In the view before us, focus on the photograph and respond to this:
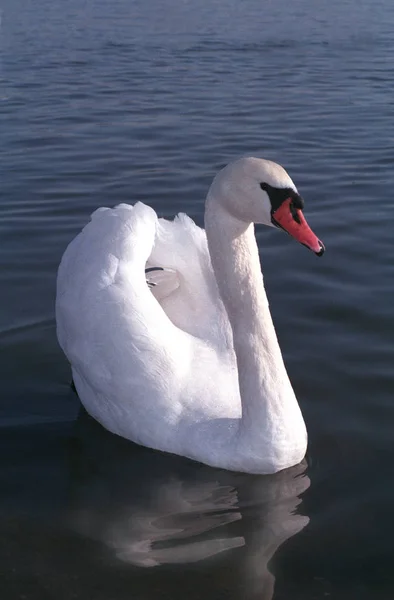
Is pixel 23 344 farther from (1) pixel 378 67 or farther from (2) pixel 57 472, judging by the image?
(1) pixel 378 67

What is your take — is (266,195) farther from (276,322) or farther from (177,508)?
(276,322)

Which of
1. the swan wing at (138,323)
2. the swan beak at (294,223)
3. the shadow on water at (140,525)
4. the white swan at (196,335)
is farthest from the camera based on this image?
the swan wing at (138,323)

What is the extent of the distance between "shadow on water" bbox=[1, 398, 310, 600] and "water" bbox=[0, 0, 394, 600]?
10 mm

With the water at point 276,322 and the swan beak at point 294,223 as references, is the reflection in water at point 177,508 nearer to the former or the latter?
the water at point 276,322

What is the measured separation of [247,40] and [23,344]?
15.7 metres

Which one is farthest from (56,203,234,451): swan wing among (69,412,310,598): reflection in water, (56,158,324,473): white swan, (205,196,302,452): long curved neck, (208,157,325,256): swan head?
(208,157,325,256): swan head

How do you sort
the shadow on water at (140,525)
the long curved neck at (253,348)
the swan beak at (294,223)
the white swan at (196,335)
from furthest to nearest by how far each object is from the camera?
the long curved neck at (253,348) < the white swan at (196,335) < the swan beak at (294,223) < the shadow on water at (140,525)

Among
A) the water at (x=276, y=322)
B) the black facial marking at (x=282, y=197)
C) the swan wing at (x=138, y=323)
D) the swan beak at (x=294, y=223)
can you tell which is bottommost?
the water at (x=276, y=322)

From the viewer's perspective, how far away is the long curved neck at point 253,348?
5.29 m

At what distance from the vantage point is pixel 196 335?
6.22 meters

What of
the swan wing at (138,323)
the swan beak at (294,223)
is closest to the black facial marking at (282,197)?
the swan beak at (294,223)

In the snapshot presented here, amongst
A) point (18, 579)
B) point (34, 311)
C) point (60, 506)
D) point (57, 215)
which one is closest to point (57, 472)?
point (60, 506)

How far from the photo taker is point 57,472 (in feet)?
18.2

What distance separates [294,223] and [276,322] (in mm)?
2480
